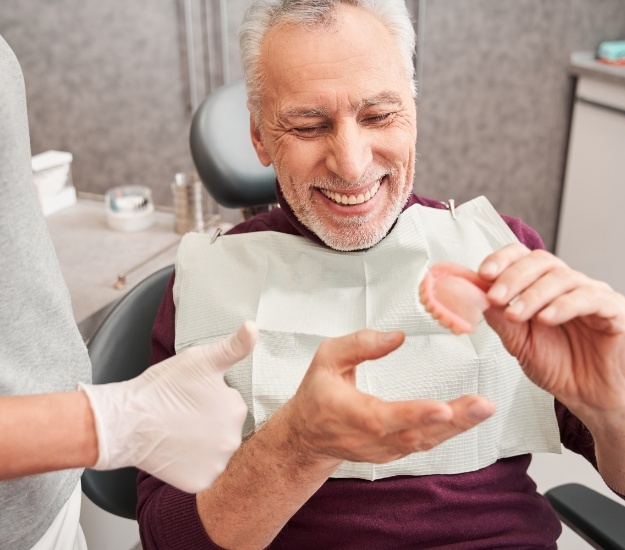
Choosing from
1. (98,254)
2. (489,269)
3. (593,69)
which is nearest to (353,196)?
(489,269)

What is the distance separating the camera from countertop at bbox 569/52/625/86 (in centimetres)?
256

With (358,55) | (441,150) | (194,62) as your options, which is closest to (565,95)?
(441,150)

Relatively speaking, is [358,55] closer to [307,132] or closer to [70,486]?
[307,132]

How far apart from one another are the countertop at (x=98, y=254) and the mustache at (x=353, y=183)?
113cm

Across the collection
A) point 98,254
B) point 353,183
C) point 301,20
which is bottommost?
point 98,254

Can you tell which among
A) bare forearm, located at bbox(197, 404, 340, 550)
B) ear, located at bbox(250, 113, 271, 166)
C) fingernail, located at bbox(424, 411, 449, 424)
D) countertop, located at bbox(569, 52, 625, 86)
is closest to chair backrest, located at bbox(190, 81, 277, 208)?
ear, located at bbox(250, 113, 271, 166)

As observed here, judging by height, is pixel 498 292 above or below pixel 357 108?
below

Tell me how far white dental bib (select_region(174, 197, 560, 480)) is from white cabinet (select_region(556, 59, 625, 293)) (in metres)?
1.64

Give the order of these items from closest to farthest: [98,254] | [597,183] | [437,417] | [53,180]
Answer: [437,417] < [98,254] < [53,180] < [597,183]

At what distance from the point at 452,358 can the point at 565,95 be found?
225cm

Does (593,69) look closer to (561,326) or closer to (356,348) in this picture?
(561,326)

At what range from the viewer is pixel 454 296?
79cm

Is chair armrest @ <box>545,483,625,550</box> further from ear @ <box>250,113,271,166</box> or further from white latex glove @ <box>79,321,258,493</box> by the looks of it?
ear @ <box>250,113,271,166</box>

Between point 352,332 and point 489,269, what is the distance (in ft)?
1.01
